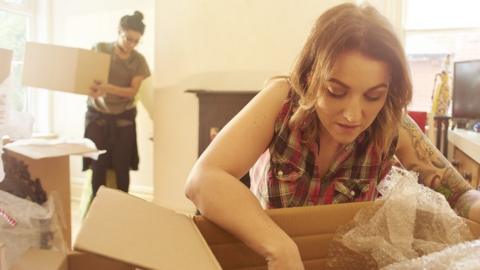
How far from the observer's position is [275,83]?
90 cm

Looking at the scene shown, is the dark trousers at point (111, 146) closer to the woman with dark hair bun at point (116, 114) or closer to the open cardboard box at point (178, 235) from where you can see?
the woman with dark hair bun at point (116, 114)

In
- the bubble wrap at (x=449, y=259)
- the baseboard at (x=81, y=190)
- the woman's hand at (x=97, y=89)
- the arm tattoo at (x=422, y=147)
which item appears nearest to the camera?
the bubble wrap at (x=449, y=259)

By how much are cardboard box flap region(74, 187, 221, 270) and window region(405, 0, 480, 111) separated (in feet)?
7.46

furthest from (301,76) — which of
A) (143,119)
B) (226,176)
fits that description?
(143,119)

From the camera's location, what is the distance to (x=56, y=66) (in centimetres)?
237

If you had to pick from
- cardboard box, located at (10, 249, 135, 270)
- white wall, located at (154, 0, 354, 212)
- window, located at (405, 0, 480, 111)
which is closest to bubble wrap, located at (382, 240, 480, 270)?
cardboard box, located at (10, 249, 135, 270)

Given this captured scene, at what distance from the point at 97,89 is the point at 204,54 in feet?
Result: 2.52

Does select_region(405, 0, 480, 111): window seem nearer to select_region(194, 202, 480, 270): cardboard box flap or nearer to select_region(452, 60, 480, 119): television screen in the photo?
select_region(452, 60, 480, 119): television screen

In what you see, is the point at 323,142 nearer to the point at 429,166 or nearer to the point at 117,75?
the point at 429,166

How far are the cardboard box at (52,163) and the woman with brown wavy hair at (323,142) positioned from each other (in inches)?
44.1

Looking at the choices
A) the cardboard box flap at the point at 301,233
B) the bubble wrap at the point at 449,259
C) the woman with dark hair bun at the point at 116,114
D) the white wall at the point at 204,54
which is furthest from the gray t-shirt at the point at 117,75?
the bubble wrap at the point at 449,259

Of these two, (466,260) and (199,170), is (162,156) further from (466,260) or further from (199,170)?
(466,260)

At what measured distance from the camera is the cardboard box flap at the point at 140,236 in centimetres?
43

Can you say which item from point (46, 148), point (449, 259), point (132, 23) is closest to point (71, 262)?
point (449, 259)
